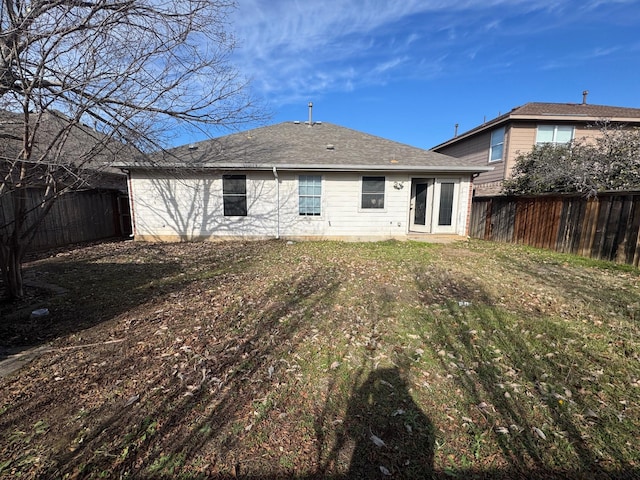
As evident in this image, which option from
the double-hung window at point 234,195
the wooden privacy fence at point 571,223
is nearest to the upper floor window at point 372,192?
the double-hung window at point 234,195

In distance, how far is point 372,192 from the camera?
11.0 meters

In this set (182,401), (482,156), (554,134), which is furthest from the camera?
(482,156)

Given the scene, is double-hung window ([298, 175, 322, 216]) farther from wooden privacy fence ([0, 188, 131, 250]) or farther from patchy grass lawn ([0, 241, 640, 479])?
wooden privacy fence ([0, 188, 131, 250])

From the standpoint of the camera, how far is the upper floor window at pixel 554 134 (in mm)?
14297

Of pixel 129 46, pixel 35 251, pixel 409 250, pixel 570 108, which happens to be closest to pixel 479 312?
pixel 409 250

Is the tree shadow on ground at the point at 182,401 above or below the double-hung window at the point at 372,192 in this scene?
below

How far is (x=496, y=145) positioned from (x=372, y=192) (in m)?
8.87

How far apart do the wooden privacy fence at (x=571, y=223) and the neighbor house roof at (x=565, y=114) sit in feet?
16.3

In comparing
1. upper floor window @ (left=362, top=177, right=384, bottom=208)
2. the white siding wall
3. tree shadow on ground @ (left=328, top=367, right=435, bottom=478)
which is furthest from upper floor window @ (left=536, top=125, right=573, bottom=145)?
tree shadow on ground @ (left=328, top=367, right=435, bottom=478)

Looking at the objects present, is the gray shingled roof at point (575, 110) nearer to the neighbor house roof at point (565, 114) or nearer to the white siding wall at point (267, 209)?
the neighbor house roof at point (565, 114)

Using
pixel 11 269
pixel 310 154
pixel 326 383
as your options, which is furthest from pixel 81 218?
pixel 326 383

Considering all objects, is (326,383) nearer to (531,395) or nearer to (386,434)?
(386,434)

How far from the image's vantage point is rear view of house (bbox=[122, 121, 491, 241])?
1030 cm

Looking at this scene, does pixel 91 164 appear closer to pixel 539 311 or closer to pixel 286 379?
pixel 286 379
